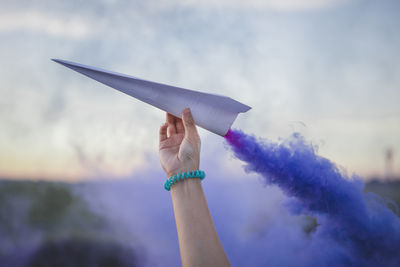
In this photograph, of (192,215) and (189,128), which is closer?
(192,215)

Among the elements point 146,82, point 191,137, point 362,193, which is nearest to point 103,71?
point 146,82

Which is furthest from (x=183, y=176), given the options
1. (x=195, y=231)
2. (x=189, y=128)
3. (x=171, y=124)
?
(x=171, y=124)

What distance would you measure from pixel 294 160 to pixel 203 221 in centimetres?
249

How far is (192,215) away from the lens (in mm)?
2393

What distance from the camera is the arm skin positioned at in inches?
88.7

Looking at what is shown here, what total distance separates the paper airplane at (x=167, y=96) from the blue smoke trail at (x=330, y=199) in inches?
21.2

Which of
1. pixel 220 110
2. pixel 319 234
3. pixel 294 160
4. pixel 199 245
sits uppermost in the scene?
pixel 220 110

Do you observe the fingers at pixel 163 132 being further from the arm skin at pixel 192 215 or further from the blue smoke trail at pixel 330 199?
the blue smoke trail at pixel 330 199

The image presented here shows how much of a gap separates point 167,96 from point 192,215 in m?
1.87

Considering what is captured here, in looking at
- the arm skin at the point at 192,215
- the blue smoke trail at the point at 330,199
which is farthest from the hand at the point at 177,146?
the blue smoke trail at the point at 330,199

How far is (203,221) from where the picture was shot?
2.38 metres

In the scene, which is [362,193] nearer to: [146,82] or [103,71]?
[146,82]

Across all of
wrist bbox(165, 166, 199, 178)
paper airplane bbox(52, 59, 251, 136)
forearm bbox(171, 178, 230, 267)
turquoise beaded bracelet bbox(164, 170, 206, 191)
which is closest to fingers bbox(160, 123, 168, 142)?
paper airplane bbox(52, 59, 251, 136)

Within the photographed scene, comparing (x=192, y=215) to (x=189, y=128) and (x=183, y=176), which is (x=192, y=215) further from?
(x=189, y=128)
